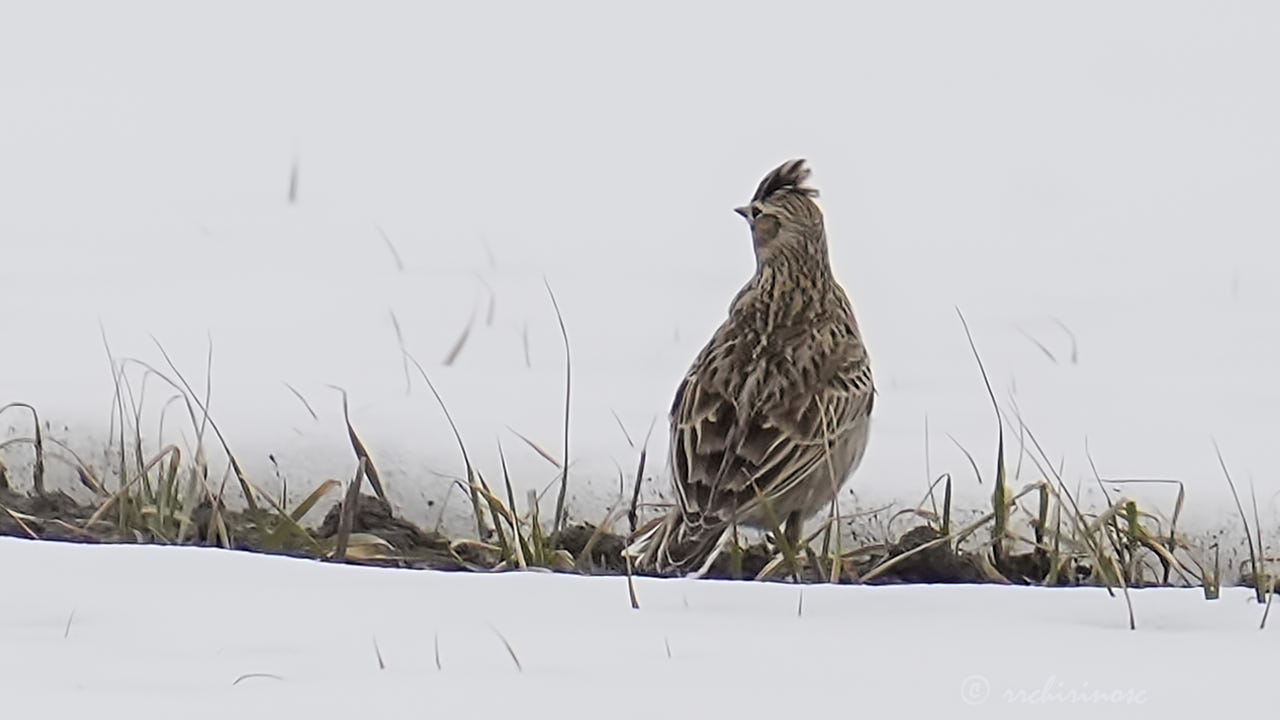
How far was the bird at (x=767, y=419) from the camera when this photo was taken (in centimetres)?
492

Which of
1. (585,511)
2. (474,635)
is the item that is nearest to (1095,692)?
(474,635)

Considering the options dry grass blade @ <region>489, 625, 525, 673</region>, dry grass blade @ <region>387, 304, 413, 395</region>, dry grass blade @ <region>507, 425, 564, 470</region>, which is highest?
dry grass blade @ <region>387, 304, 413, 395</region>

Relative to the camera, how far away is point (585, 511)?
514 cm

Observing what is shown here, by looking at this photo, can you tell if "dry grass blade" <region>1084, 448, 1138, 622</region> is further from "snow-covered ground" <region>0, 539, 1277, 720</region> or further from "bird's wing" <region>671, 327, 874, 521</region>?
"bird's wing" <region>671, 327, 874, 521</region>

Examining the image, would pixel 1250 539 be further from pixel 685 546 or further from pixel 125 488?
pixel 125 488

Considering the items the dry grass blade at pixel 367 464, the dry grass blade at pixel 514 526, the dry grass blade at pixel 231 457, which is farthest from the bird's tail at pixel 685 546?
the dry grass blade at pixel 231 457

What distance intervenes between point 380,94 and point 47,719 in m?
7.59

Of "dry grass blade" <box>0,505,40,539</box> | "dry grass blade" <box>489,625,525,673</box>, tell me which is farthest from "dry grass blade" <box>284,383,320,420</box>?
"dry grass blade" <box>489,625,525,673</box>

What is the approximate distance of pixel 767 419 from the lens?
516 centimetres

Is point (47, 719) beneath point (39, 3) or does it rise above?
beneath

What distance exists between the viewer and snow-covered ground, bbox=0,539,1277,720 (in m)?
3.07

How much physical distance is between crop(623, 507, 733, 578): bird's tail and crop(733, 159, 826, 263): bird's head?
114 cm

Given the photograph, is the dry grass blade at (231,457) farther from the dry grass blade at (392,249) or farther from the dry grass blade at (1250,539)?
the dry grass blade at (1250,539)

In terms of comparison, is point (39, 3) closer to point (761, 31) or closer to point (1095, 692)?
point (761, 31)
